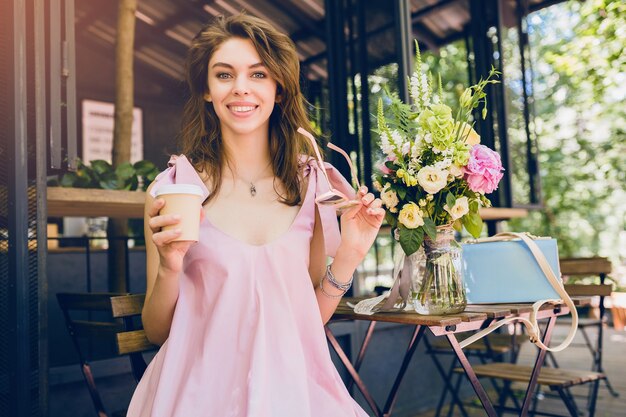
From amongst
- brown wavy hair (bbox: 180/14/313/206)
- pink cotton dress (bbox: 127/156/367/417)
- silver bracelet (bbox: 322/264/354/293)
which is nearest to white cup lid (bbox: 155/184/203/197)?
pink cotton dress (bbox: 127/156/367/417)

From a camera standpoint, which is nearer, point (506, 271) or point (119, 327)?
point (119, 327)

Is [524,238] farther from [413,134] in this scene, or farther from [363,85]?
[363,85]

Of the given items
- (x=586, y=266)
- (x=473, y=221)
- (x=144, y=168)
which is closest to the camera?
(x=473, y=221)

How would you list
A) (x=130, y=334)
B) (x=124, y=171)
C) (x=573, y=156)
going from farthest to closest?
1. (x=573, y=156)
2. (x=124, y=171)
3. (x=130, y=334)

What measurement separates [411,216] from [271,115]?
1.69ft

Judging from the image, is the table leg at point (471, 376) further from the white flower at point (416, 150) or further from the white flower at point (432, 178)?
the white flower at point (416, 150)

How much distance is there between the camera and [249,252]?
1.55 meters

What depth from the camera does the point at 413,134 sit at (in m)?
1.91

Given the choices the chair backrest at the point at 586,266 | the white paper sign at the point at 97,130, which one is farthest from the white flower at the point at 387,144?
the white paper sign at the point at 97,130

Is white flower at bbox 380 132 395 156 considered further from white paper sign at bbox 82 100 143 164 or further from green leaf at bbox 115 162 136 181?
white paper sign at bbox 82 100 143 164

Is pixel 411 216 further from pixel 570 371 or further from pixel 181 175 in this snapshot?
pixel 570 371

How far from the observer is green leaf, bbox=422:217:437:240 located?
1.82m

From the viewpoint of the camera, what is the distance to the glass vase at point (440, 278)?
1895mm

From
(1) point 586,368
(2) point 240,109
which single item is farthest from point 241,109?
(1) point 586,368
